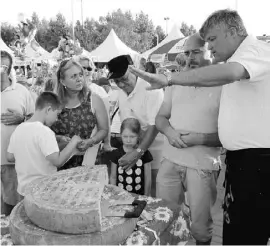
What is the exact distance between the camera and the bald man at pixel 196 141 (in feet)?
6.88

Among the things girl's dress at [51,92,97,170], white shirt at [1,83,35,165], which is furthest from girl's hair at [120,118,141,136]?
white shirt at [1,83,35,165]

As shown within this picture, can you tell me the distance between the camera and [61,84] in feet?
8.07

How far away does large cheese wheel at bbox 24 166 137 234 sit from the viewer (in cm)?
117

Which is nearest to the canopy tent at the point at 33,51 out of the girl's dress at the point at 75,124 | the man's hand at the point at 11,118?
the man's hand at the point at 11,118

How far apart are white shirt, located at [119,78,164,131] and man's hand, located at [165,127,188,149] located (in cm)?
37

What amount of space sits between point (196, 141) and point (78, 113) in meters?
0.90

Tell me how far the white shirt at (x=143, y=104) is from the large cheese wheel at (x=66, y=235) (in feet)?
4.38

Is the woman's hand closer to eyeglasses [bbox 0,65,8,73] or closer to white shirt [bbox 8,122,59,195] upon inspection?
white shirt [bbox 8,122,59,195]

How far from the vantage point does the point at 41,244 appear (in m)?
1.18

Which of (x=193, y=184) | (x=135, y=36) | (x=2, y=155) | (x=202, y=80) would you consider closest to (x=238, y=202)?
(x=193, y=184)

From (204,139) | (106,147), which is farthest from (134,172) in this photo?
(204,139)

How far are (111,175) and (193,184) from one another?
79 cm

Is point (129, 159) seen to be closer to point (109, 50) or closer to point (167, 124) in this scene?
point (167, 124)

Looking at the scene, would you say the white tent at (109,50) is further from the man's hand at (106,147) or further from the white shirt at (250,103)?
the white shirt at (250,103)
